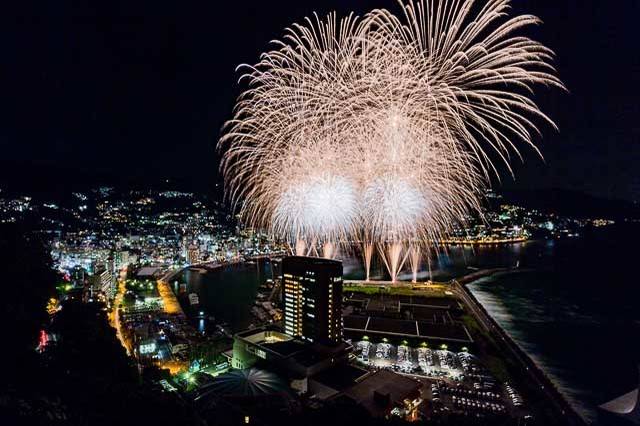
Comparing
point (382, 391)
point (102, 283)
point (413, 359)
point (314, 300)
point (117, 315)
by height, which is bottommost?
point (117, 315)

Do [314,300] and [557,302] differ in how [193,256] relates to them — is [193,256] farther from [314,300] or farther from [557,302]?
[557,302]

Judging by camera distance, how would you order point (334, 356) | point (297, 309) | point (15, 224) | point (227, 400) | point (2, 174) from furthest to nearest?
1. point (2, 174)
2. point (297, 309)
3. point (334, 356)
4. point (227, 400)
5. point (15, 224)

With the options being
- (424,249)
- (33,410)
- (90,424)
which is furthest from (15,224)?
(424,249)

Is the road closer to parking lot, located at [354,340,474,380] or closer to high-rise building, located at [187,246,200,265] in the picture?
high-rise building, located at [187,246,200,265]

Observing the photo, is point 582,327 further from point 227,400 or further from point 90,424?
point 90,424

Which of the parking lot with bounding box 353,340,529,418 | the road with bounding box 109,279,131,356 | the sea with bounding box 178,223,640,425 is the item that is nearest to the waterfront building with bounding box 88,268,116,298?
the road with bounding box 109,279,131,356

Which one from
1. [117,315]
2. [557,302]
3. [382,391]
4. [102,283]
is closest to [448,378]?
[382,391]

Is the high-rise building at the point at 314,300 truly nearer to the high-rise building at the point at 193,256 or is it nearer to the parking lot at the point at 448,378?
the parking lot at the point at 448,378

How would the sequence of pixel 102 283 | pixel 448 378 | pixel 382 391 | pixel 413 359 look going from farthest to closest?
1. pixel 102 283
2. pixel 413 359
3. pixel 448 378
4. pixel 382 391
